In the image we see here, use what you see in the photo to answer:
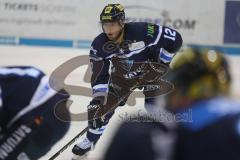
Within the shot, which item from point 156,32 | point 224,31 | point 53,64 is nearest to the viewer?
point 156,32

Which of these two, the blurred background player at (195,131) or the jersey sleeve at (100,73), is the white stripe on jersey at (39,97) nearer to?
the blurred background player at (195,131)

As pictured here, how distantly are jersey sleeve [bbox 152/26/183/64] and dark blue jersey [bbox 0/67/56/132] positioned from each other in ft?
7.72

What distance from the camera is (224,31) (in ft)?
31.0

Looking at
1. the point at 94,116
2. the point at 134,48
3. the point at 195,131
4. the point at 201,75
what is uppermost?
the point at 201,75

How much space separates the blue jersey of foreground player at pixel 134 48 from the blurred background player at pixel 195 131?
3.09 metres

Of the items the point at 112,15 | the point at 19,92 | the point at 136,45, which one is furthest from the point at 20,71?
the point at 136,45

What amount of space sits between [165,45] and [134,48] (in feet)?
0.80

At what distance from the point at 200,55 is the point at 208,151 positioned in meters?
0.29

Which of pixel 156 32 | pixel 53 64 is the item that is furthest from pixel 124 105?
pixel 53 64

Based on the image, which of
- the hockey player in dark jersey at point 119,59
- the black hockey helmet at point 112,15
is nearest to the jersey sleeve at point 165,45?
the hockey player in dark jersey at point 119,59

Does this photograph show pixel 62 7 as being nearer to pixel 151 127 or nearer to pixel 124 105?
pixel 124 105

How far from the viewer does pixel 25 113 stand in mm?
2316

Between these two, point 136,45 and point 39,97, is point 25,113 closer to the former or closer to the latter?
point 39,97

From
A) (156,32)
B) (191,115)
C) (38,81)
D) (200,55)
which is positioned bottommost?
(156,32)
